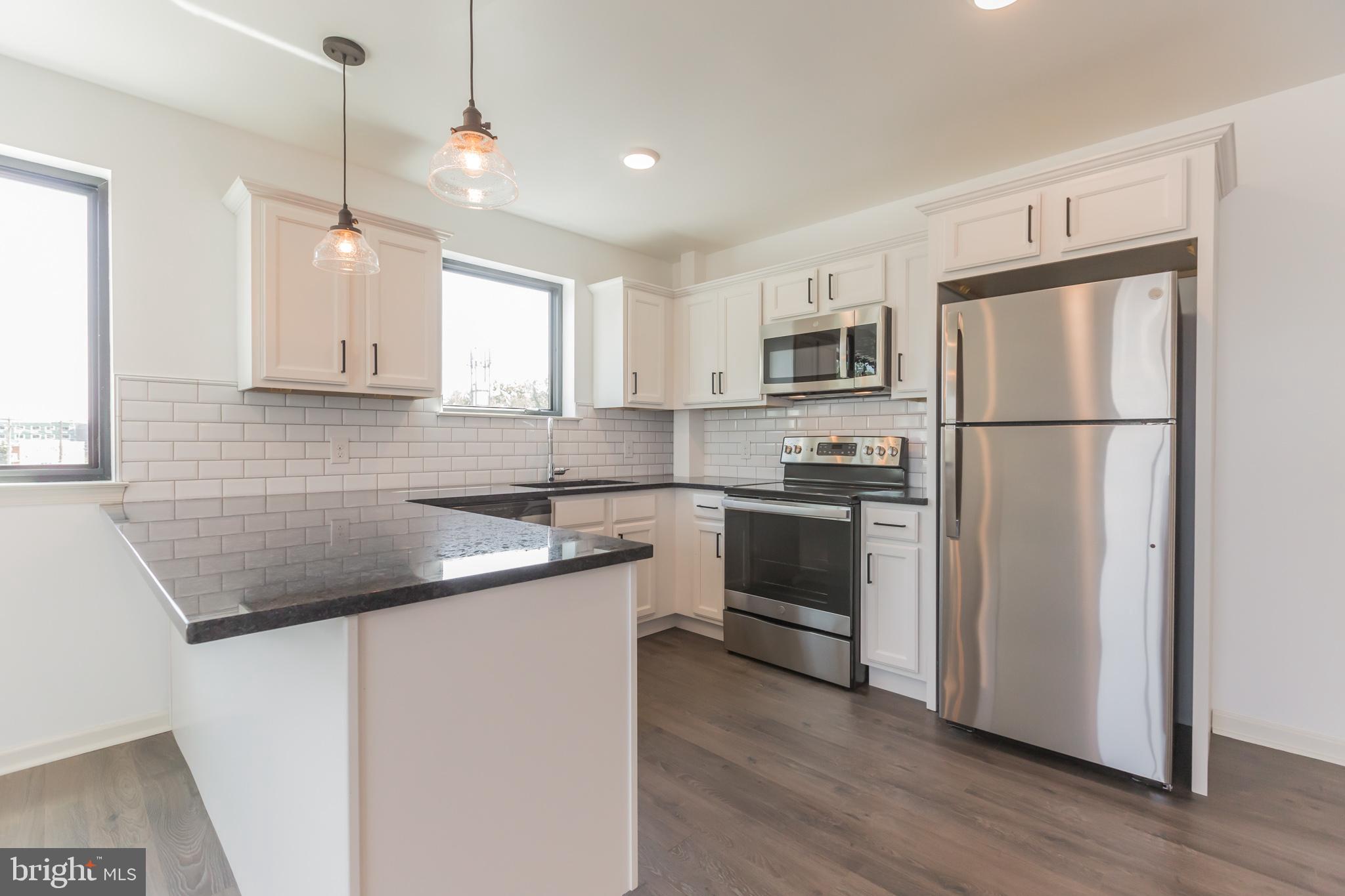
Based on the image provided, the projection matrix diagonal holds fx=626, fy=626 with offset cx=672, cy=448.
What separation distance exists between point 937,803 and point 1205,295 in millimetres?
1889

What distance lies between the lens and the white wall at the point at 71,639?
224cm

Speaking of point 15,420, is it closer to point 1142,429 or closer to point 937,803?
point 937,803

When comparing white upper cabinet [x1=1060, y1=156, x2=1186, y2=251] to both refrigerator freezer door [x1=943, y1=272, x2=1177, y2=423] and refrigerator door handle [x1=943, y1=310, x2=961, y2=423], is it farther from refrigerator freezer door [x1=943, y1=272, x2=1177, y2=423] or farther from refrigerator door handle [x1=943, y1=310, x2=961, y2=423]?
refrigerator door handle [x1=943, y1=310, x2=961, y2=423]

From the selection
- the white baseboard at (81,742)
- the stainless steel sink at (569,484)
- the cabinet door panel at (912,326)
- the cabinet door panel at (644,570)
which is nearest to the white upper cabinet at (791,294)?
the cabinet door panel at (912,326)

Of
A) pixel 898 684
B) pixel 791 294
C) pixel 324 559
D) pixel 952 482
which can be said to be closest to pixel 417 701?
A: pixel 324 559

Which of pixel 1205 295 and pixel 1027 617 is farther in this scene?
pixel 1027 617

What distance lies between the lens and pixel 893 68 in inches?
89.3

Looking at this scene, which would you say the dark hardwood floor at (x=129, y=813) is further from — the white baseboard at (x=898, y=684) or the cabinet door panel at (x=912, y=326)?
the cabinet door panel at (x=912, y=326)

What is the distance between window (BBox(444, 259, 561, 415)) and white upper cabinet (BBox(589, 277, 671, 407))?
27cm

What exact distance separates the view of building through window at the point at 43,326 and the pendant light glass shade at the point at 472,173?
1904 mm

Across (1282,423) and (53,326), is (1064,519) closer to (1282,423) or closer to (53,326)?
(1282,423)

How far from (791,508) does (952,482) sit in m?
0.85

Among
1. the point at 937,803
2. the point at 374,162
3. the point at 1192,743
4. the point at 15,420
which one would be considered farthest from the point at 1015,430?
the point at 15,420

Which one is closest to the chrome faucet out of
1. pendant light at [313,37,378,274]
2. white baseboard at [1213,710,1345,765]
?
→ pendant light at [313,37,378,274]
